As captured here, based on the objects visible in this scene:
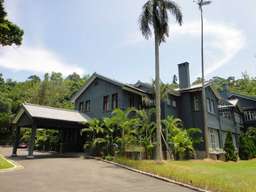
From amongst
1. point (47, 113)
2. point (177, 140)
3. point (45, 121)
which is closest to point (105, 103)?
point (47, 113)

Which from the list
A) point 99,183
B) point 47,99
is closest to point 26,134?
point 47,99

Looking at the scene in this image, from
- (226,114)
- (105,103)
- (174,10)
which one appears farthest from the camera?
(226,114)

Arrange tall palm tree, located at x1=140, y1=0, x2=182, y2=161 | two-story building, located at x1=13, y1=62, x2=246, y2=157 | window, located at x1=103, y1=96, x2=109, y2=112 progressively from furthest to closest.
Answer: window, located at x1=103, y1=96, x2=109, y2=112 → two-story building, located at x1=13, y1=62, x2=246, y2=157 → tall palm tree, located at x1=140, y1=0, x2=182, y2=161

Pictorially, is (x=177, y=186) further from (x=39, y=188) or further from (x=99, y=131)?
(x=99, y=131)

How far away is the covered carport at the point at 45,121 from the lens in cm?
1769

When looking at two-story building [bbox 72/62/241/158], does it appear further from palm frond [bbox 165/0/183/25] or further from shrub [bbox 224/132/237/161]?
palm frond [bbox 165/0/183/25]

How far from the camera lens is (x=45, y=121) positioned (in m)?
18.5

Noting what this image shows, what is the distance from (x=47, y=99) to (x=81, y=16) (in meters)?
41.9

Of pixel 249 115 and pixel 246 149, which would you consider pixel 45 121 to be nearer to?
pixel 246 149

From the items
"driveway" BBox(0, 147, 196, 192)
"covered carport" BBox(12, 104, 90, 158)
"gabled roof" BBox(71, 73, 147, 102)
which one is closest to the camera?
"driveway" BBox(0, 147, 196, 192)

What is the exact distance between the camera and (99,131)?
18281mm

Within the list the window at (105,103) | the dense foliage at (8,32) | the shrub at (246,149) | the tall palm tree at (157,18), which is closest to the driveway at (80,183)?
the dense foliage at (8,32)

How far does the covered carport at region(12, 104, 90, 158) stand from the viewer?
17688 mm

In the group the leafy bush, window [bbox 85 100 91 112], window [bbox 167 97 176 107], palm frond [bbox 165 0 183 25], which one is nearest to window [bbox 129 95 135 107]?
window [bbox 167 97 176 107]
